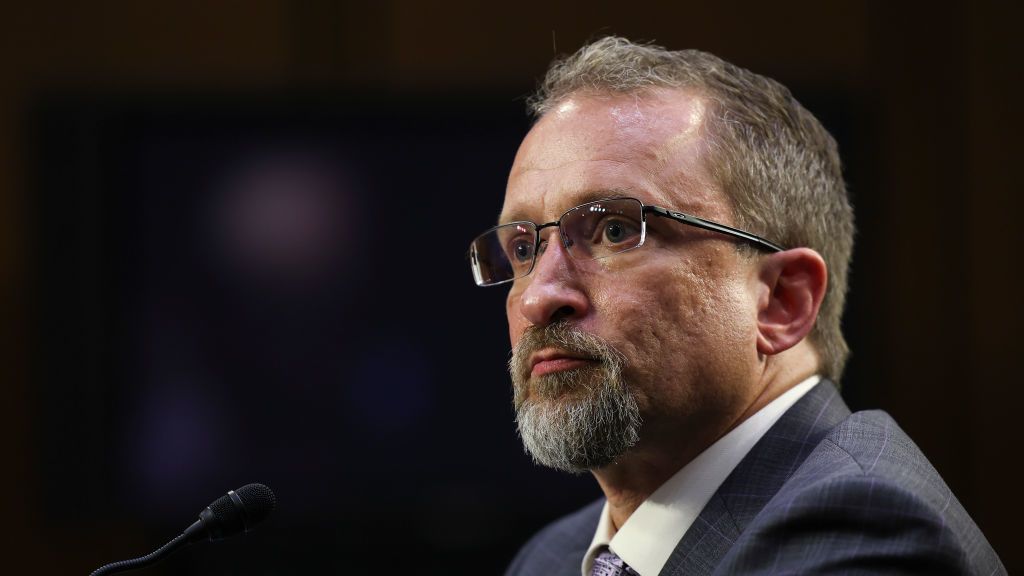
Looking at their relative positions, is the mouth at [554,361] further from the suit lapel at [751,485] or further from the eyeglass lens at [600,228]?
the suit lapel at [751,485]

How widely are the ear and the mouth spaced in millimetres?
299

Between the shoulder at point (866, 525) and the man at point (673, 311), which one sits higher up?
the man at point (673, 311)

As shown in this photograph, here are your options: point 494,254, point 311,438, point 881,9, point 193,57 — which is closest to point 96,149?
point 193,57

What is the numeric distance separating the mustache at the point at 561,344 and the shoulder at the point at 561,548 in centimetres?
49

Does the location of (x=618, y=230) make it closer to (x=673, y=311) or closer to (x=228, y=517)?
(x=673, y=311)

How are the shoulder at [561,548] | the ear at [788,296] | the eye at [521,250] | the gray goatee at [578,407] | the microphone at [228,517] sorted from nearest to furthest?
the microphone at [228,517], the gray goatee at [578,407], the ear at [788,296], the eye at [521,250], the shoulder at [561,548]

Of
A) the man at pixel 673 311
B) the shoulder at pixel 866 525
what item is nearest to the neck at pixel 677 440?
the man at pixel 673 311

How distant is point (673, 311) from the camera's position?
155cm

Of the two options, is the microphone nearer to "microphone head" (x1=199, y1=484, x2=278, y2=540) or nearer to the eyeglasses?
"microphone head" (x1=199, y1=484, x2=278, y2=540)

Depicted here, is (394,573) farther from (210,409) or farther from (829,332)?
(829,332)

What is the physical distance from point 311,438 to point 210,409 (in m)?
0.35

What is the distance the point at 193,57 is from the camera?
3834mm

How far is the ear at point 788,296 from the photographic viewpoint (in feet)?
5.40

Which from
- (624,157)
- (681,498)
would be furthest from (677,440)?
(624,157)
